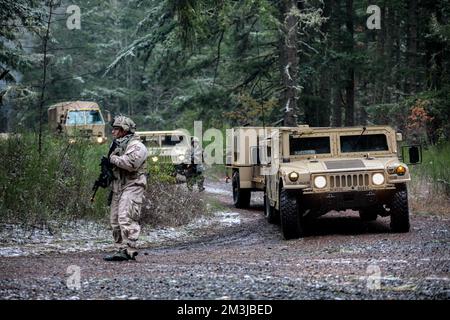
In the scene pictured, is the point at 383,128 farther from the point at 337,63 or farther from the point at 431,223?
the point at 337,63

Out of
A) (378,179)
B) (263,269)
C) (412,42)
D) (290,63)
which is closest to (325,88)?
(412,42)

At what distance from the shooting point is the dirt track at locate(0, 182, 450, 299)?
6.75m

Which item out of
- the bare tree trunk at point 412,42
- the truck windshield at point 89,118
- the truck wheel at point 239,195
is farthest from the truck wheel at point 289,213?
the truck windshield at point 89,118

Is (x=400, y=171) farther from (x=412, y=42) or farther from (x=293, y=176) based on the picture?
(x=412, y=42)

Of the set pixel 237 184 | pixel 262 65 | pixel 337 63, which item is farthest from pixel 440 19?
pixel 237 184

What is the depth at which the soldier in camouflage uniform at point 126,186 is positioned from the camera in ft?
32.2

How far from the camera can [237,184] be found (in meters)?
19.0

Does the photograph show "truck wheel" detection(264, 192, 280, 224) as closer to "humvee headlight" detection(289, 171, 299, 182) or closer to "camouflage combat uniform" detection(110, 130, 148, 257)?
"humvee headlight" detection(289, 171, 299, 182)

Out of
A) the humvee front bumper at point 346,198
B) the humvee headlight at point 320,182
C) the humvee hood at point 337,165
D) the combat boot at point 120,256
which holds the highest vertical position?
the humvee hood at point 337,165

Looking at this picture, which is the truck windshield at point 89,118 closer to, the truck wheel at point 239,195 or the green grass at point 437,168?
the truck wheel at point 239,195

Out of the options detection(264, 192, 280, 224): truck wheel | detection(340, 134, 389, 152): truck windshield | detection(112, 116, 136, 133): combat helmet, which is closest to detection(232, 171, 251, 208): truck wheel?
detection(264, 192, 280, 224): truck wheel

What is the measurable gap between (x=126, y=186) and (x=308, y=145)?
14.4 feet

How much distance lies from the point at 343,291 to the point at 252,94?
864 inches

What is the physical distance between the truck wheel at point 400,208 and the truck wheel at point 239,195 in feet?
22.5
